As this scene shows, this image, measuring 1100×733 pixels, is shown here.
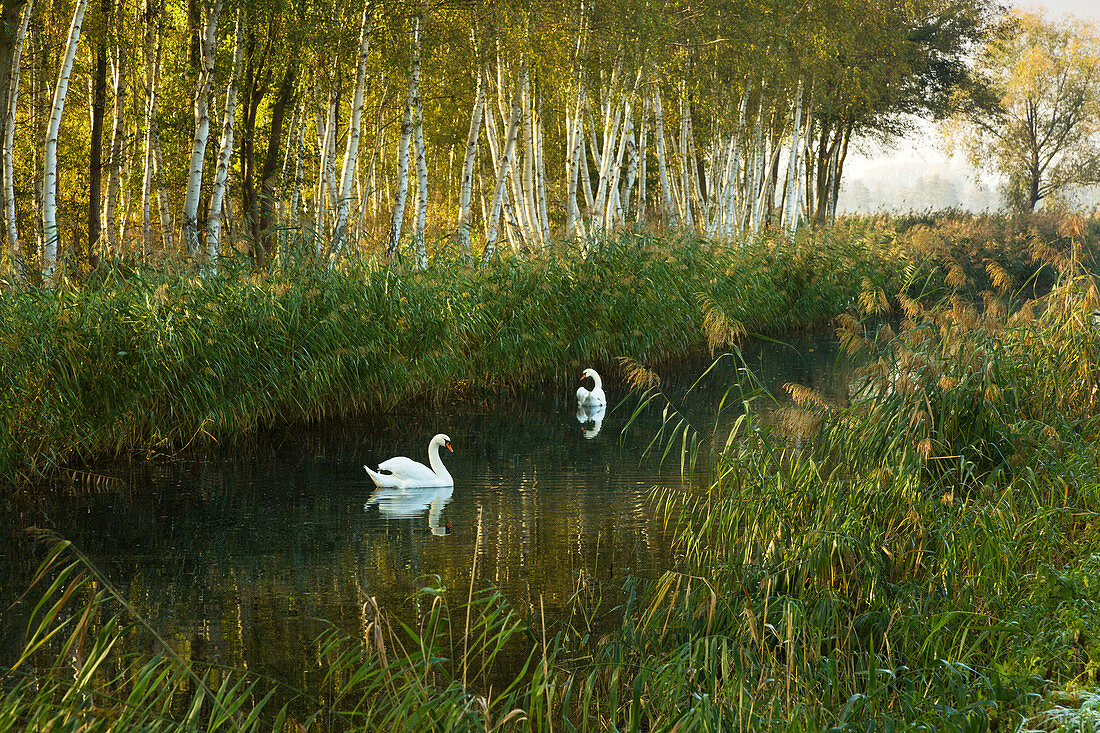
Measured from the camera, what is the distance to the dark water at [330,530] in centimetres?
573

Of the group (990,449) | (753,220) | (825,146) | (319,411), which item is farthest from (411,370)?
(825,146)

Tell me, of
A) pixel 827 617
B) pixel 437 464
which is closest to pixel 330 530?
pixel 437 464

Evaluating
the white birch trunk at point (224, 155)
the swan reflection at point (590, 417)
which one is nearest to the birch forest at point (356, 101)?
the white birch trunk at point (224, 155)

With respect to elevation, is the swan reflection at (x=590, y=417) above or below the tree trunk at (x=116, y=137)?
below

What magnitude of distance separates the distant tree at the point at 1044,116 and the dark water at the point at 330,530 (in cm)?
4359

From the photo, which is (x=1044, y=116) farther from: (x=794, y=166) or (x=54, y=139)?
(x=54, y=139)

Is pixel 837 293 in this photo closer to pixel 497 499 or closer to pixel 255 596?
pixel 497 499

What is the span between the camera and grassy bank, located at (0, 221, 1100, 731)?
3473 millimetres

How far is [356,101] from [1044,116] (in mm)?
44815

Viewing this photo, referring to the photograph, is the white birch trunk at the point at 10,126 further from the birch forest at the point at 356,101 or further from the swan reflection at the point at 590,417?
the swan reflection at the point at 590,417

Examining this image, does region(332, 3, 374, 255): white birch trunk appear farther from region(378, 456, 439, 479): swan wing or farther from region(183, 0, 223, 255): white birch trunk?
region(378, 456, 439, 479): swan wing

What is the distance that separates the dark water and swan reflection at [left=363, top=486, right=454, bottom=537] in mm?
32

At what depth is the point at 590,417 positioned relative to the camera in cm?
1212

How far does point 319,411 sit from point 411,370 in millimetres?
1299
